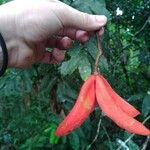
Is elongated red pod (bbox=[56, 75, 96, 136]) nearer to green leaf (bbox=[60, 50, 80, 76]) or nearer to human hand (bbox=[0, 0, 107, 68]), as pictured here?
human hand (bbox=[0, 0, 107, 68])

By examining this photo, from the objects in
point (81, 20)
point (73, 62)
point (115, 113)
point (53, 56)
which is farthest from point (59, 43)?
point (115, 113)

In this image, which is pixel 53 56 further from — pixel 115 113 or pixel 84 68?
pixel 115 113

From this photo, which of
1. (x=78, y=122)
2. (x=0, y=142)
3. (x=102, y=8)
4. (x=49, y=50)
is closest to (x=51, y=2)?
(x=102, y=8)

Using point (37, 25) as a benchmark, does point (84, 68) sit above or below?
below

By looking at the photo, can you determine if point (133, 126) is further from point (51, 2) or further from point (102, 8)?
point (102, 8)

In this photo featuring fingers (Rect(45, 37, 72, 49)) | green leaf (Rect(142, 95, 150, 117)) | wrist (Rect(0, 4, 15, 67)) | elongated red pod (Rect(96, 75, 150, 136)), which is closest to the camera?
elongated red pod (Rect(96, 75, 150, 136))

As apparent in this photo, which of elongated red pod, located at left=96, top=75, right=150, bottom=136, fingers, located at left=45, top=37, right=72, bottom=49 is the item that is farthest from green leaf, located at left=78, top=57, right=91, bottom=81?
elongated red pod, located at left=96, top=75, right=150, bottom=136
